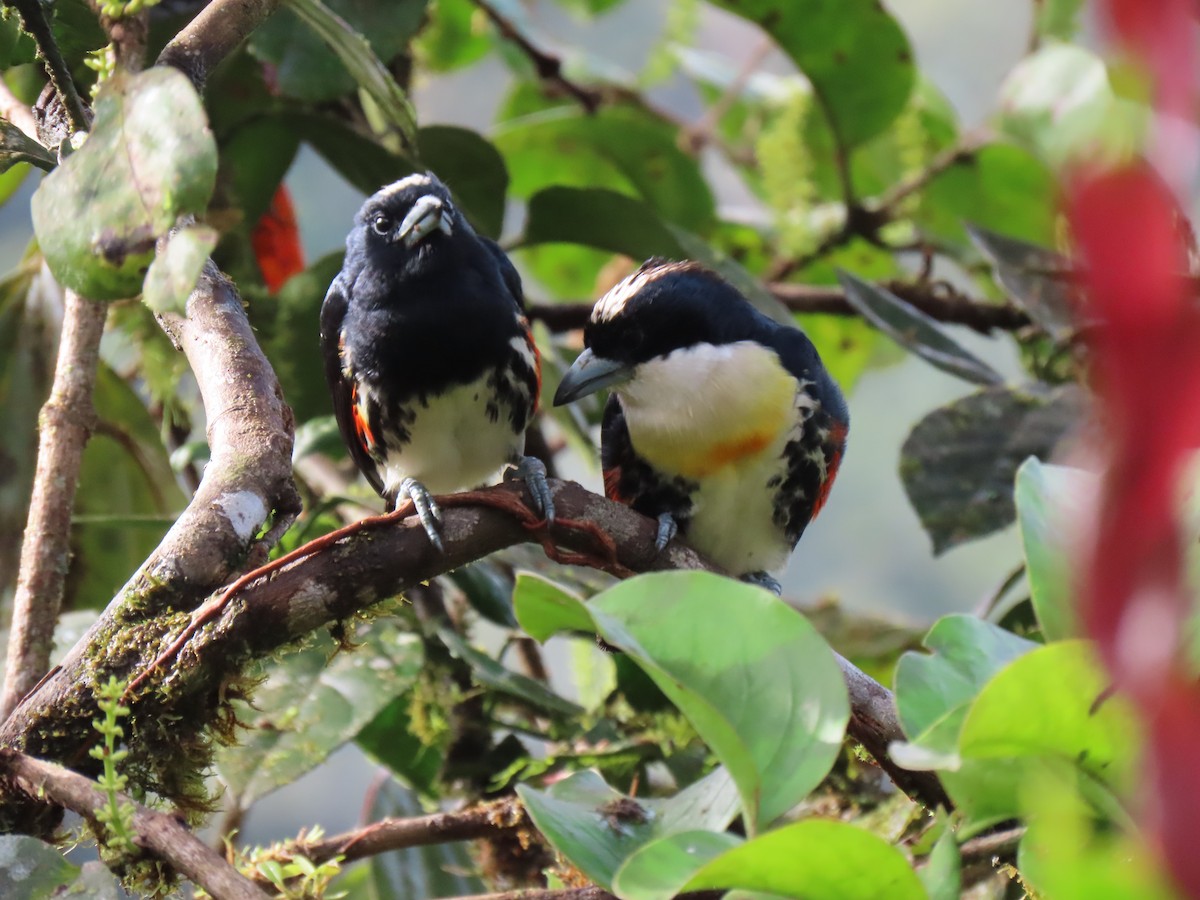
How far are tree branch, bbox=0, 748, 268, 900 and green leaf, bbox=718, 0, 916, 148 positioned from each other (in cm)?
181

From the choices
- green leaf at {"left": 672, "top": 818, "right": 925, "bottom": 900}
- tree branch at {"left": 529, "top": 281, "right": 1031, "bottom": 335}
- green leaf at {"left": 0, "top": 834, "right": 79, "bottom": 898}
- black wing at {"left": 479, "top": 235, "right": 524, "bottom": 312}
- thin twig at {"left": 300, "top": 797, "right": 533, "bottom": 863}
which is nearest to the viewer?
green leaf at {"left": 672, "top": 818, "right": 925, "bottom": 900}

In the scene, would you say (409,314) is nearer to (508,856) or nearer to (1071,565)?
(508,856)

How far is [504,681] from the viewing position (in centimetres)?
171

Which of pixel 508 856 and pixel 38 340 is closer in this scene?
pixel 508 856

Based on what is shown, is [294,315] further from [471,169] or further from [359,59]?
[359,59]

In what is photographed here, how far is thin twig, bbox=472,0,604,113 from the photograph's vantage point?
2.55m

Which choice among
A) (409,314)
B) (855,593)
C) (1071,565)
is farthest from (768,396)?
(855,593)

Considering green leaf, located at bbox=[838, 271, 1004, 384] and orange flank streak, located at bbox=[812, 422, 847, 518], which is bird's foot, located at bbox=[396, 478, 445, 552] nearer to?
orange flank streak, located at bbox=[812, 422, 847, 518]

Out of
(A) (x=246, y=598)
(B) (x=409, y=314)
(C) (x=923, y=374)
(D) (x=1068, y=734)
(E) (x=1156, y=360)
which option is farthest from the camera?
(C) (x=923, y=374)

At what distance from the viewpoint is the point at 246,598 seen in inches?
39.4

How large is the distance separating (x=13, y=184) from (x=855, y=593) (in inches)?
113

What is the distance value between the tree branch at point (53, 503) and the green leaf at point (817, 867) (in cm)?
81

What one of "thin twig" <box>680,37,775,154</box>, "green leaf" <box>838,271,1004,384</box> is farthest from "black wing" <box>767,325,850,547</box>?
"thin twig" <box>680,37,775,154</box>

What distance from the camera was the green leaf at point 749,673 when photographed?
0.76 m
